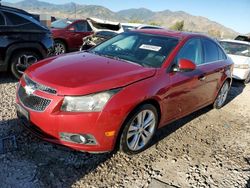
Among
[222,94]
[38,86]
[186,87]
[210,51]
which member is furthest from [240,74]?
[38,86]

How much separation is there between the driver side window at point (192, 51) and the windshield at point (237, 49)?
5.68 metres

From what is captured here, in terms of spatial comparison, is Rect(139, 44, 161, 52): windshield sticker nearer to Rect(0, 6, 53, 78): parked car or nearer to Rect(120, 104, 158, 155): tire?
Rect(120, 104, 158, 155): tire

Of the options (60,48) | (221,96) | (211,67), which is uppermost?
(211,67)

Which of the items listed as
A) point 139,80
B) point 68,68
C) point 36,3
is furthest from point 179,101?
point 36,3

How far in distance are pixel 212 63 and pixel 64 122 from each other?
127 inches

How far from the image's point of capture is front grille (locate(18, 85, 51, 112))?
10.6ft

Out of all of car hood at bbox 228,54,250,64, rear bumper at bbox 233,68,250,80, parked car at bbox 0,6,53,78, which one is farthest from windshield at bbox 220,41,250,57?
parked car at bbox 0,6,53,78

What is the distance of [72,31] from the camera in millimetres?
11461

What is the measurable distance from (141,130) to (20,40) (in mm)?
3902

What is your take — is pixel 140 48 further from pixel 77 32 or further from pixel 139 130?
pixel 77 32

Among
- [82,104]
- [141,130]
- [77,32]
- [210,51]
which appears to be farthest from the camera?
[77,32]

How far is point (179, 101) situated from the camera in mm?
4297

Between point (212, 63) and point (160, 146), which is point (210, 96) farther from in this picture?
point (160, 146)

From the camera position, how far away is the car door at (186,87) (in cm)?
408
